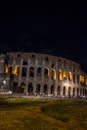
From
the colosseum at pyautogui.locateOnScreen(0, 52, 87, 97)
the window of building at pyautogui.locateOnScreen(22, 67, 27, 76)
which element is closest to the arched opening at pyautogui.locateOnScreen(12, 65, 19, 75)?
the colosseum at pyautogui.locateOnScreen(0, 52, 87, 97)

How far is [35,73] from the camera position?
62.2 meters

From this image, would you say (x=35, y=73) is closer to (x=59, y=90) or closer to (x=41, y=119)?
(x=59, y=90)

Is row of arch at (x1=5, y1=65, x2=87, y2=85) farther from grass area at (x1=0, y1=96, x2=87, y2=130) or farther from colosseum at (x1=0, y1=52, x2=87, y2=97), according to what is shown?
grass area at (x1=0, y1=96, x2=87, y2=130)

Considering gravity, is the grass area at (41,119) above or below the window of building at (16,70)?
below

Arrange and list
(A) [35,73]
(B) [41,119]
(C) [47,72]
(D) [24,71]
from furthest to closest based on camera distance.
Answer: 1. (C) [47,72]
2. (D) [24,71]
3. (A) [35,73]
4. (B) [41,119]

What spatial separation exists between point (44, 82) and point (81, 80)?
839 inches

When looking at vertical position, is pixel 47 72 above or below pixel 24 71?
below

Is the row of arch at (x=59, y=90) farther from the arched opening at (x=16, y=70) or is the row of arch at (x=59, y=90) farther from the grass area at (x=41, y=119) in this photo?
the grass area at (x=41, y=119)

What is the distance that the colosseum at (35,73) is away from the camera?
59.2 m

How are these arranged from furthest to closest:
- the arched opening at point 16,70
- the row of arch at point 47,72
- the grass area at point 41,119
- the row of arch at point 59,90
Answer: the row of arch at point 47,72, the arched opening at point 16,70, the row of arch at point 59,90, the grass area at point 41,119

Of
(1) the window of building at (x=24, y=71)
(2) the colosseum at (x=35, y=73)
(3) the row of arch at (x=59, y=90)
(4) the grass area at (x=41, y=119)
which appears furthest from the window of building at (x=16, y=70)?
(4) the grass area at (x=41, y=119)

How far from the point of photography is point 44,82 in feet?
206

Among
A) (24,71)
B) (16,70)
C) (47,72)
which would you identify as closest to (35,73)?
(24,71)

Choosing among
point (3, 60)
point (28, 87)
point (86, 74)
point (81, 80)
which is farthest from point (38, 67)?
point (86, 74)
